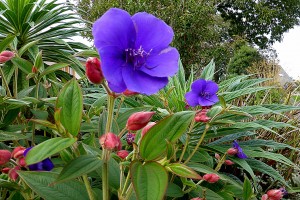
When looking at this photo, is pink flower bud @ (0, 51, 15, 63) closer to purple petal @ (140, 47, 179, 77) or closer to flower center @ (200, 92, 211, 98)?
purple petal @ (140, 47, 179, 77)

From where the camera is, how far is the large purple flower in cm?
42

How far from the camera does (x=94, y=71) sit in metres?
0.44

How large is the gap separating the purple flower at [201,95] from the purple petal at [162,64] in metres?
0.54

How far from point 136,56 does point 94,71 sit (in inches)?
2.3

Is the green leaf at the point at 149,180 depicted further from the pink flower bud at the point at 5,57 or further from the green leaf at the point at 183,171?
the pink flower bud at the point at 5,57

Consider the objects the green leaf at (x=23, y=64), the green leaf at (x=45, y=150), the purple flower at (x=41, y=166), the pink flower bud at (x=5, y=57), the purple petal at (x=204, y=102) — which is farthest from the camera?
the purple petal at (x=204, y=102)

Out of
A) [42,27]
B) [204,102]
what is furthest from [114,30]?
[42,27]

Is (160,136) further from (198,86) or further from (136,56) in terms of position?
(198,86)

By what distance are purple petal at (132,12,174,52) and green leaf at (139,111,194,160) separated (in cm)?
10

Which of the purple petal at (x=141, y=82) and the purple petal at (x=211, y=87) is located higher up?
the purple petal at (x=141, y=82)

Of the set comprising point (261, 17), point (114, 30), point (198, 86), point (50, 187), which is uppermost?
point (261, 17)

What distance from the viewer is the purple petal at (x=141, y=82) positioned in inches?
16.8

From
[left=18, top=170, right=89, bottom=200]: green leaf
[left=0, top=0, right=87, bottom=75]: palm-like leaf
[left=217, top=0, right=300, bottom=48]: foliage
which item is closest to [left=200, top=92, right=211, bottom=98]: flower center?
[left=18, top=170, right=89, bottom=200]: green leaf

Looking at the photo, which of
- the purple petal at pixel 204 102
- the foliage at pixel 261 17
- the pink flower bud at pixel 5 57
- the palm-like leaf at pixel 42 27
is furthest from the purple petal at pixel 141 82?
the foliage at pixel 261 17
